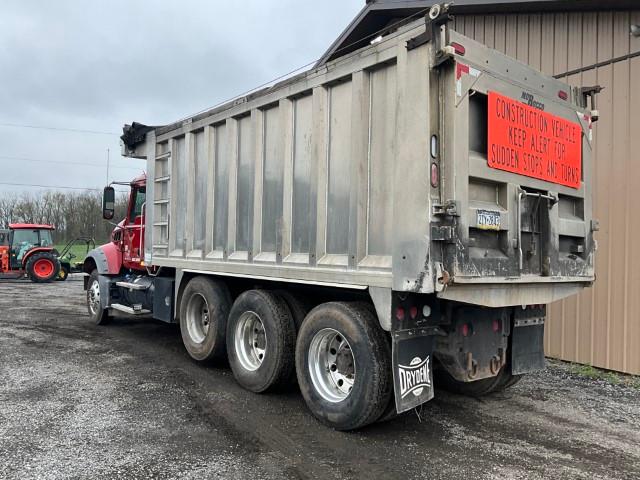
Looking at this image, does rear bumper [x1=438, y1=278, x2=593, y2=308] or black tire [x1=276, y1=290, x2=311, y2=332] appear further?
black tire [x1=276, y1=290, x2=311, y2=332]

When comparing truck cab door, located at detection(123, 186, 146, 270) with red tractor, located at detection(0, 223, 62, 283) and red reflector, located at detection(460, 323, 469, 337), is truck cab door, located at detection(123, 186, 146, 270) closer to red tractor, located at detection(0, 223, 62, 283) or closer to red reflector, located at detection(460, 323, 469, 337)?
red reflector, located at detection(460, 323, 469, 337)

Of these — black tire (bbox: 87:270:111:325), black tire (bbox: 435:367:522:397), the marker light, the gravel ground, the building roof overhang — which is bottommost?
the gravel ground

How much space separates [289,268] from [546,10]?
18.5ft

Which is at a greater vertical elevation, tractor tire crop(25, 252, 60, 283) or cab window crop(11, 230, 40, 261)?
cab window crop(11, 230, 40, 261)

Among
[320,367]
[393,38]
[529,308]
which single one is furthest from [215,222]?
[529,308]

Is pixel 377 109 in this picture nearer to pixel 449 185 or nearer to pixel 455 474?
pixel 449 185

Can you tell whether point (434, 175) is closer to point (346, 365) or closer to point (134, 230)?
point (346, 365)

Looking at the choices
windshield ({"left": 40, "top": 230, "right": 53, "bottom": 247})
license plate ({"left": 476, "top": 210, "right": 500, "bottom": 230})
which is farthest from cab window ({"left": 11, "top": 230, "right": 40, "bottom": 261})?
license plate ({"left": 476, "top": 210, "right": 500, "bottom": 230})

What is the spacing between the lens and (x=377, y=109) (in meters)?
4.41

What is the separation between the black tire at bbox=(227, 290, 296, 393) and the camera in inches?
207

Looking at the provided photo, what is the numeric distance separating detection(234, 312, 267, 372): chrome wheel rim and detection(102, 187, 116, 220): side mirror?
409cm

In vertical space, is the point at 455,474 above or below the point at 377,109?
below

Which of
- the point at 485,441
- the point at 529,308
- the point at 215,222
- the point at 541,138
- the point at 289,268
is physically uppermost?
the point at 541,138

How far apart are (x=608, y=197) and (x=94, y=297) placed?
8693mm
